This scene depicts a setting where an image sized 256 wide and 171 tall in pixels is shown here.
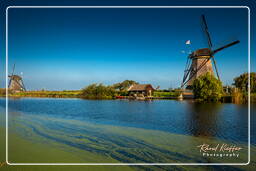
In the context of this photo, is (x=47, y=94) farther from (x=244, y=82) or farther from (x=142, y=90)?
(x=244, y=82)

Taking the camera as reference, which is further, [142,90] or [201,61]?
[142,90]

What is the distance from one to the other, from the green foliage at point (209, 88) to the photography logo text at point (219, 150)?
63.2 feet

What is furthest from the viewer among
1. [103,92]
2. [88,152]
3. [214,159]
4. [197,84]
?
[103,92]

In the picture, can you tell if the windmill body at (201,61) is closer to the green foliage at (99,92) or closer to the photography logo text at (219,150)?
the green foliage at (99,92)

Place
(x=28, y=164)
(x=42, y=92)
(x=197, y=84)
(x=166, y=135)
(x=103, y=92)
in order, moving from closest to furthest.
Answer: (x=28, y=164) → (x=166, y=135) → (x=197, y=84) → (x=103, y=92) → (x=42, y=92)

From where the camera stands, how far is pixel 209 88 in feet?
78.1

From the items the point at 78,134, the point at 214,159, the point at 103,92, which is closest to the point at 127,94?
the point at 103,92

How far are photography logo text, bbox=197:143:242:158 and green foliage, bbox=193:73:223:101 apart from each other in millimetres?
19250

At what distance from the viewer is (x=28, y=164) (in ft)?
14.3

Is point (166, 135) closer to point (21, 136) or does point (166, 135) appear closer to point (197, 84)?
point (21, 136)

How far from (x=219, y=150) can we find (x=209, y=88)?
65.6 feet

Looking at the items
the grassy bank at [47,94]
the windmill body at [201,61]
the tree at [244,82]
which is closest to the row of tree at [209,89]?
the tree at [244,82]

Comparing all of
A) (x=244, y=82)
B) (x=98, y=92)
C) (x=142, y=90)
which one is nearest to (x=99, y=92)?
(x=98, y=92)

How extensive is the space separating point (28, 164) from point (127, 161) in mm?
2277
